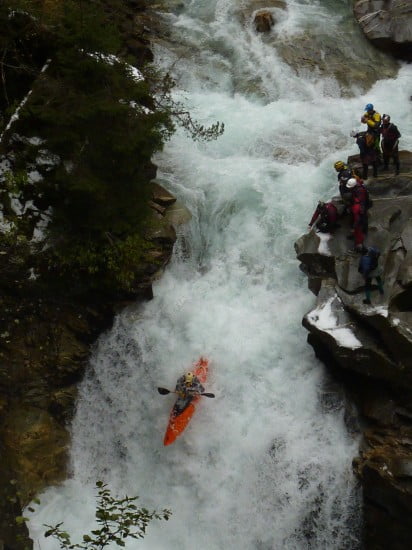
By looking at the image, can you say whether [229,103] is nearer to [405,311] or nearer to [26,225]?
[26,225]

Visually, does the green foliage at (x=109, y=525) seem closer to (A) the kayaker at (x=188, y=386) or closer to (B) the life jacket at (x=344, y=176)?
(A) the kayaker at (x=188, y=386)

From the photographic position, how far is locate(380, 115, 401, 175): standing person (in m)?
11.2

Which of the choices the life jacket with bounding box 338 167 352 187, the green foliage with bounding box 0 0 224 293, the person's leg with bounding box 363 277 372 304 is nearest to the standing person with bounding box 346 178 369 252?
the life jacket with bounding box 338 167 352 187

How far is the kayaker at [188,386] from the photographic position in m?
10.5

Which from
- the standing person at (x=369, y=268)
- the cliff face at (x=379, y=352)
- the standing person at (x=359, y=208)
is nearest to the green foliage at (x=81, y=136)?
the standing person at (x=359, y=208)

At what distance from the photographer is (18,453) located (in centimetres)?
1023

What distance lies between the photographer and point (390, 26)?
1747cm

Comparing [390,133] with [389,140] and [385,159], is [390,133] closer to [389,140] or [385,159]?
[389,140]

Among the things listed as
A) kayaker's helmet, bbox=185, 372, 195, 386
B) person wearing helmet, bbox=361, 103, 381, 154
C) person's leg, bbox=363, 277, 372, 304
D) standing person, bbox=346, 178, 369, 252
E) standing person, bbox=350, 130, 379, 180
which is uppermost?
person wearing helmet, bbox=361, 103, 381, 154

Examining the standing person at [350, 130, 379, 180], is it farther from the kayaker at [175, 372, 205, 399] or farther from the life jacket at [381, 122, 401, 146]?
the kayaker at [175, 372, 205, 399]

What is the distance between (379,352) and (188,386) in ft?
12.6

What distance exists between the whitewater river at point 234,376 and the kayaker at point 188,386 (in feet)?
1.39

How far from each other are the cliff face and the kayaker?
2.45 metres

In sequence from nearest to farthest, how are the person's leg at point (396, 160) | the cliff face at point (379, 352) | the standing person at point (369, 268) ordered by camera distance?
the cliff face at point (379, 352)
the standing person at point (369, 268)
the person's leg at point (396, 160)
